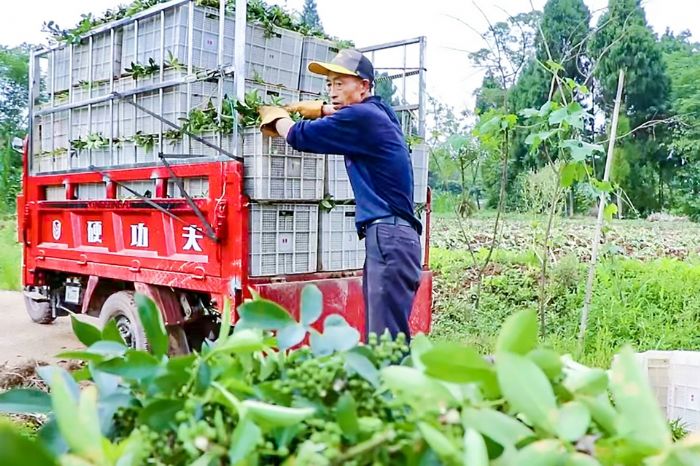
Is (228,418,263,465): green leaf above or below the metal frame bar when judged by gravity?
below

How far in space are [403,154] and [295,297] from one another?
1.10 metres

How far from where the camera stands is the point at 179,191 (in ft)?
14.9

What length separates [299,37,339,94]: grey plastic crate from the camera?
16.9 ft

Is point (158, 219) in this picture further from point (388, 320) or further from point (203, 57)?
point (388, 320)

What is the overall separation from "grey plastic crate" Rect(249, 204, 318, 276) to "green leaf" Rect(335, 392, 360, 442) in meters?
3.19

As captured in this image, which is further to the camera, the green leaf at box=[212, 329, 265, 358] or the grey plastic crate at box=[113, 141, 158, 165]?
the grey plastic crate at box=[113, 141, 158, 165]

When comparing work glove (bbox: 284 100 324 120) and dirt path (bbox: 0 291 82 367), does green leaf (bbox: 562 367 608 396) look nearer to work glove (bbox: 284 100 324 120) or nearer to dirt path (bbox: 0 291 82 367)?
work glove (bbox: 284 100 324 120)

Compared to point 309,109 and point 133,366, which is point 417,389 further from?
point 309,109

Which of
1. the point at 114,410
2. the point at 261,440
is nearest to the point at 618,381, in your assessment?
the point at 261,440

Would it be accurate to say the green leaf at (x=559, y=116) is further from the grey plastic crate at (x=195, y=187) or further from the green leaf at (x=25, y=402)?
the green leaf at (x=25, y=402)

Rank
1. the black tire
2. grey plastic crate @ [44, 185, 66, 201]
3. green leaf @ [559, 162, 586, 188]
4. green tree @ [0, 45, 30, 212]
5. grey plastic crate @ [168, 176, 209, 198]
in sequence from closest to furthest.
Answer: grey plastic crate @ [168, 176, 209, 198]
green leaf @ [559, 162, 586, 188]
grey plastic crate @ [44, 185, 66, 201]
the black tire
green tree @ [0, 45, 30, 212]

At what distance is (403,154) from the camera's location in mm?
3746

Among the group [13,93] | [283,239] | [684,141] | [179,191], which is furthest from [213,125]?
[13,93]

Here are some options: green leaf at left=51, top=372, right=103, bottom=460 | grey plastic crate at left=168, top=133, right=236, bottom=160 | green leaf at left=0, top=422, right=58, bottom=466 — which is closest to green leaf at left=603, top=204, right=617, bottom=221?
grey plastic crate at left=168, top=133, right=236, bottom=160
